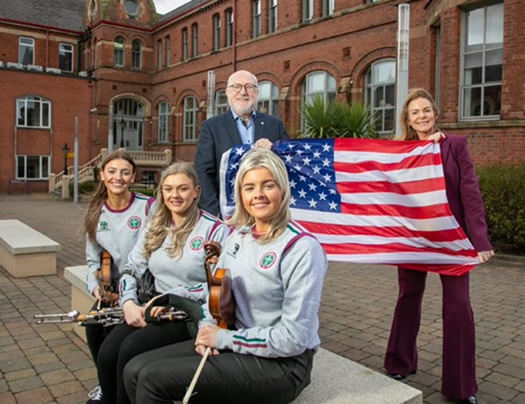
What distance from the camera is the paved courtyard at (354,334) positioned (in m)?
4.08

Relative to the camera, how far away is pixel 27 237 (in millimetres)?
9023

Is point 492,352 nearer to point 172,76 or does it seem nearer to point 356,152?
point 356,152

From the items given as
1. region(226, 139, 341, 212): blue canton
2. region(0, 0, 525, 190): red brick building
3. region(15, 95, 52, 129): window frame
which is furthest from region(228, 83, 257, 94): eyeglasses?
region(15, 95, 52, 129): window frame

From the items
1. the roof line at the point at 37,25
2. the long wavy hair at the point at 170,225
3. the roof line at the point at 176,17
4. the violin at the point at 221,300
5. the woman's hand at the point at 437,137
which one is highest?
the roof line at the point at 37,25

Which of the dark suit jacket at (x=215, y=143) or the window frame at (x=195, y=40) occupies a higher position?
the window frame at (x=195, y=40)

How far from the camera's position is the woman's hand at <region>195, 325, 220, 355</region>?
8.07 feet

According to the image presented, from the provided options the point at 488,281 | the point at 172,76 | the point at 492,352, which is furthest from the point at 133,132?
the point at 492,352

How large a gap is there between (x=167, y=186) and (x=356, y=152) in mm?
1874

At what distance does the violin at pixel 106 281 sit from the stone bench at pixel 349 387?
4.82 feet

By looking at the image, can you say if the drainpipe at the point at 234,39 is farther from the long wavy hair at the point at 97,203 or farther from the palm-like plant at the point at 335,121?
the long wavy hair at the point at 97,203

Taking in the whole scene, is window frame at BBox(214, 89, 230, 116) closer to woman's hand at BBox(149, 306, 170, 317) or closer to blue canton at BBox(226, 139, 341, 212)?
blue canton at BBox(226, 139, 341, 212)

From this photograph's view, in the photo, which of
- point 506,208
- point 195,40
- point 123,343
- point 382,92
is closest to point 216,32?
point 195,40

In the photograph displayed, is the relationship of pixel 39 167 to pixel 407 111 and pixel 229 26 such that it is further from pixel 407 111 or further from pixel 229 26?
pixel 407 111

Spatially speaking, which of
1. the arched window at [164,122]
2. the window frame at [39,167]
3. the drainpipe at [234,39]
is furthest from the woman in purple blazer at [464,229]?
the window frame at [39,167]
